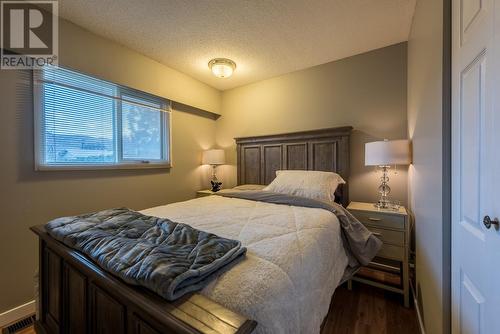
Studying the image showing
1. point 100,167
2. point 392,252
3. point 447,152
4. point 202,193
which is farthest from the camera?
point 202,193

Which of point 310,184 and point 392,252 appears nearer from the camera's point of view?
point 392,252

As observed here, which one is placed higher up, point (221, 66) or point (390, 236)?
point (221, 66)

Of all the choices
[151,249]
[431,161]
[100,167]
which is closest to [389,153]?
[431,161]

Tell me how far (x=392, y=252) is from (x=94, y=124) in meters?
3.18

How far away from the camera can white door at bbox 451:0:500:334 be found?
2.10ft

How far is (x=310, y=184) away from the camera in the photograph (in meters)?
2.27

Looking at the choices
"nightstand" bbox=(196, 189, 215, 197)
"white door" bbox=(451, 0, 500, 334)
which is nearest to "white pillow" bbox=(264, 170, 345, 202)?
"nightstand" bbox=(196, 189, 215, 197)

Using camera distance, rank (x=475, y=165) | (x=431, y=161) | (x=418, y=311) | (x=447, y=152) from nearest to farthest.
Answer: (x=475, y=165) < (x=447, y=152) < (x=431, y=161) < (x=418, y=311)

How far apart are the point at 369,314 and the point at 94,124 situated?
313cm

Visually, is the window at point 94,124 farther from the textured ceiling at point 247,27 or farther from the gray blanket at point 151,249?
the gray blanket at point 151,249

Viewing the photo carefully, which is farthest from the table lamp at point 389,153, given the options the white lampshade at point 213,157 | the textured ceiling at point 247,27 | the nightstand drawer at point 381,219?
the white lampshade at point 213,157

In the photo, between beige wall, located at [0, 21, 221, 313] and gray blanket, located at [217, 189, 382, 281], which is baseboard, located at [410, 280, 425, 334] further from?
beige wall, located at [0, 21, 221, 313]

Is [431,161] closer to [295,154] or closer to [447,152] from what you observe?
[447,152]

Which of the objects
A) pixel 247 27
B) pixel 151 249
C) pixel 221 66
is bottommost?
pixel 151 249
